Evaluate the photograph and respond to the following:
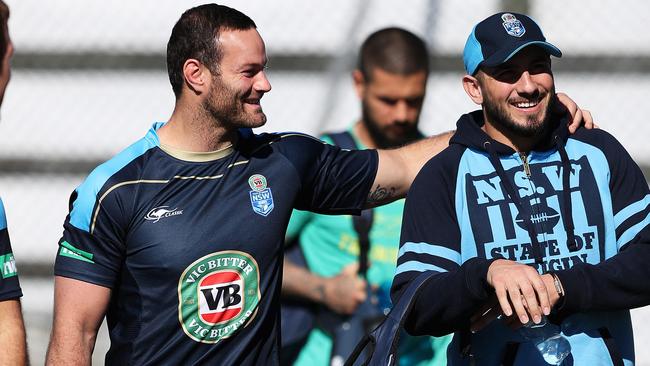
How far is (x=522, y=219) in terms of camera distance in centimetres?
315

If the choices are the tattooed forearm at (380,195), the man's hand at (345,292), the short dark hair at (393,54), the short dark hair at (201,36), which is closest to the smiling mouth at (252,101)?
the short dark hair at (201,36)

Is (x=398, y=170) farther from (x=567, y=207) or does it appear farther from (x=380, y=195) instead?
(x=567, y=207)

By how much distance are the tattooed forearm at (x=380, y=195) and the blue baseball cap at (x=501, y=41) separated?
0.61 metres

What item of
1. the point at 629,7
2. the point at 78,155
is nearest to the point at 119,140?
the point at 78,155

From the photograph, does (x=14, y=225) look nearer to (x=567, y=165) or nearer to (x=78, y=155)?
(x=78, y=155)

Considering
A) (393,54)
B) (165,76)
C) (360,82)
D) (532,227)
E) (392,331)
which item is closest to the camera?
(392,331)

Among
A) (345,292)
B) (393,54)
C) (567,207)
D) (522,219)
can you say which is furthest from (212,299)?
(393,54)

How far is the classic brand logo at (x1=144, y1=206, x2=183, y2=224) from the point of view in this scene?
11.2ft

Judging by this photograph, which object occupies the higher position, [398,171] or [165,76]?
[165,76]

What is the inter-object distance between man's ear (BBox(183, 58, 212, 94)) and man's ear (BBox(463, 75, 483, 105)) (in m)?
0.81

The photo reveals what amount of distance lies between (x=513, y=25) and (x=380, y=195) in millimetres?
815

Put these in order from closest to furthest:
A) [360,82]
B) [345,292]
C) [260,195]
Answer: [260,195]
[345,292]
[360,82]

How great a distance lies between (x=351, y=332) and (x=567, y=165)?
200cm

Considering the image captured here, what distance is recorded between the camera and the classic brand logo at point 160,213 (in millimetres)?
3402
